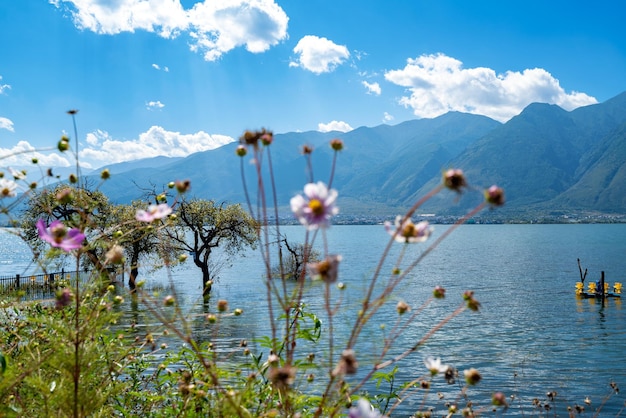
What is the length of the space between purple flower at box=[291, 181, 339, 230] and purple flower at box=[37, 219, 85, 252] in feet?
2.27

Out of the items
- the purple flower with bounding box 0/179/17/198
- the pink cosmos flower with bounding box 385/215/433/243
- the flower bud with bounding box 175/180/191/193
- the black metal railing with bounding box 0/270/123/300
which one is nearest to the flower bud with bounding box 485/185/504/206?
the pink cosmos flower with bounding box 385/215/433/243

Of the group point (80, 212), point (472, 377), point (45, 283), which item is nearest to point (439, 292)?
point (472, 377)

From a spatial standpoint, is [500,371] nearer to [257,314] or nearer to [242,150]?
[257,314]

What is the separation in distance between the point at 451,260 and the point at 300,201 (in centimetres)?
8354

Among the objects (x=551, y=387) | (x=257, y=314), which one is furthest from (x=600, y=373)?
(x=257, y=314)

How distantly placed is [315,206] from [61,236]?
770 mm

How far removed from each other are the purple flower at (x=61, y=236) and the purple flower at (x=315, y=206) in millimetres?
692

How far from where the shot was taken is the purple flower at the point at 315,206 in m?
1.28

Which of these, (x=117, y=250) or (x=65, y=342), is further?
(x=65, y=342)

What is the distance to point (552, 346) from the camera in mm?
22438

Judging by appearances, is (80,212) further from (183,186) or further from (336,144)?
(336,144)

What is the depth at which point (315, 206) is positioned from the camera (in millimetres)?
1304

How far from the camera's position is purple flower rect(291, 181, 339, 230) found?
1.28 meters

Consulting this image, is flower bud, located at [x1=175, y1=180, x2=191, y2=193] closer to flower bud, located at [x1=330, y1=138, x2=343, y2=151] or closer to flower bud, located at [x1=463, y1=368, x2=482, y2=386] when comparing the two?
flower bud, located at [x1=330, y1=138, x2=343, y2=151]
